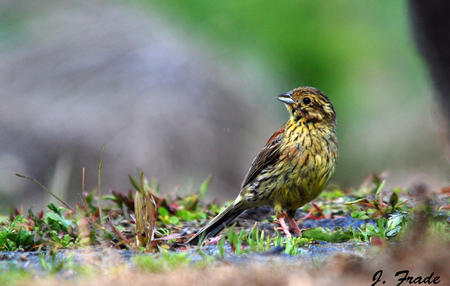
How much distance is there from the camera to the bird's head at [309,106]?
646 cm

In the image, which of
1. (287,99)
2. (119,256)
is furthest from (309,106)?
(119,256)

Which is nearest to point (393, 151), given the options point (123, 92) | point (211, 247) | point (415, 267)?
point (123, 92)

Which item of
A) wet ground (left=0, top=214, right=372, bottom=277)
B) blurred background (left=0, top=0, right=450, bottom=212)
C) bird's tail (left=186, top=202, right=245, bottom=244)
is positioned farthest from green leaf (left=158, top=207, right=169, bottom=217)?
wet ground (left=0, top=214, right=372, bottom=277)

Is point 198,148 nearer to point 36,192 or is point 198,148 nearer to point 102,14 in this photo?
point 36,192

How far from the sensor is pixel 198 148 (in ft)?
35.0

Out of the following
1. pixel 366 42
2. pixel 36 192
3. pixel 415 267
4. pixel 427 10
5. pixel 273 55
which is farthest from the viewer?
pixel 366 42

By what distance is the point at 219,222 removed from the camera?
6.11 m

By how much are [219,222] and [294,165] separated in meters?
0.80

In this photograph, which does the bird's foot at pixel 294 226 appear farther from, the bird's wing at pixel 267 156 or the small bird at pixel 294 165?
the bird's wing at pixel 267 156

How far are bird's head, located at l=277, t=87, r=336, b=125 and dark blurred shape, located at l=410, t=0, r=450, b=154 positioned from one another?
3.64ft

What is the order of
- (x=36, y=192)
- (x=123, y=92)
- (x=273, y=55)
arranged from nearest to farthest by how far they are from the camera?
1. (x=36, y=192)
2. (x=123, y=92)
3. (x=273, y=55)

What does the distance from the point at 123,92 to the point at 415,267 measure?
826cm

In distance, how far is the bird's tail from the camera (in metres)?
5.67
